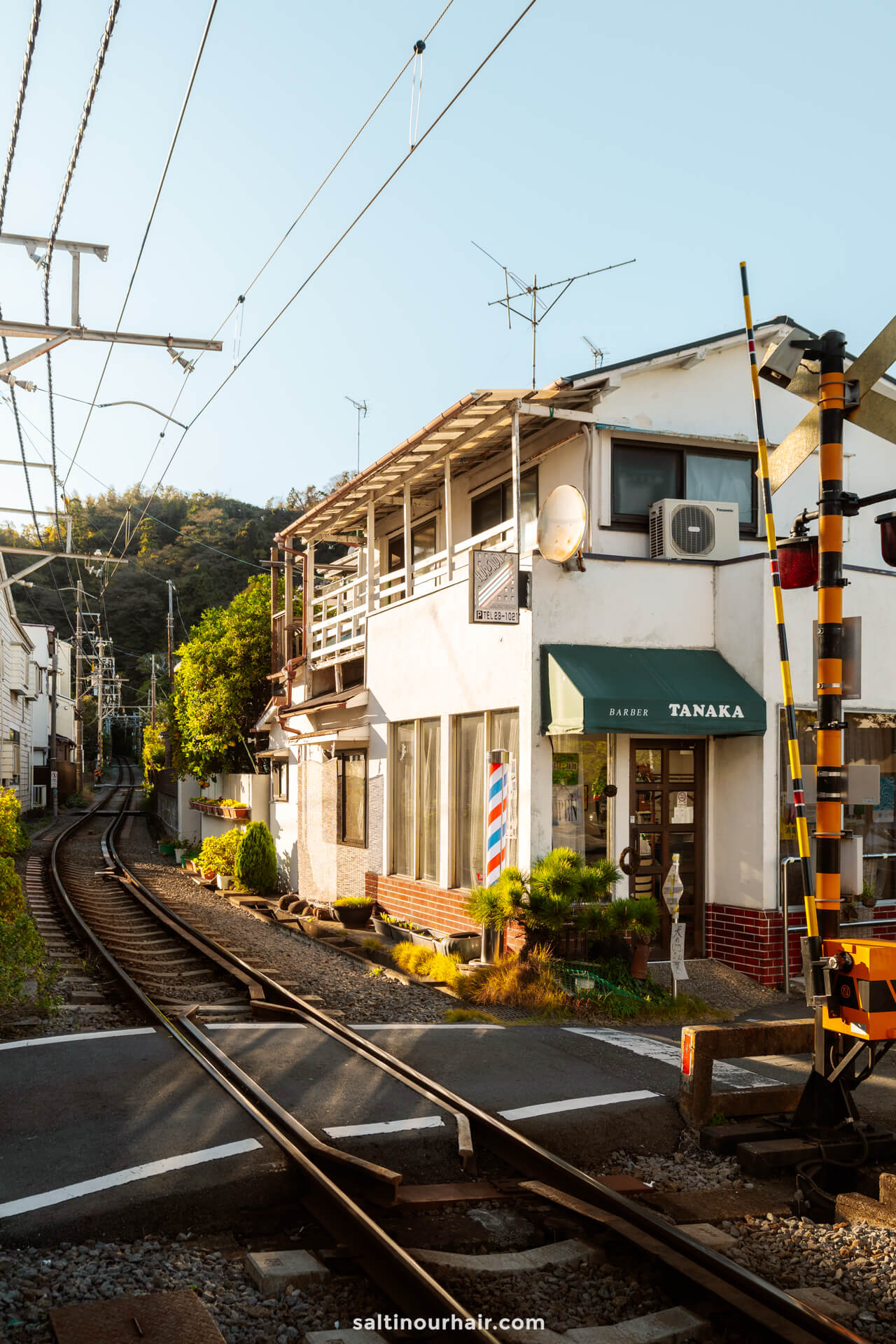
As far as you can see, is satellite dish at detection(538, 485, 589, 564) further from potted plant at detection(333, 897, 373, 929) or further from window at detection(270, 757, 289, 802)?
window at detection(270, 757, 289, 802)

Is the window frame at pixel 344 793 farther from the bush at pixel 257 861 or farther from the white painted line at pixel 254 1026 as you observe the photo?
the white painted line at pixel 254 1026

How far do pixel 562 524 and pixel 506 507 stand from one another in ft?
11.0

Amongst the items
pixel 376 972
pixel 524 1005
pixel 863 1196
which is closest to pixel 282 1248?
pixel 863 1196

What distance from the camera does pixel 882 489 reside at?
15.0m

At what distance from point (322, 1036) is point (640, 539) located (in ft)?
22.9

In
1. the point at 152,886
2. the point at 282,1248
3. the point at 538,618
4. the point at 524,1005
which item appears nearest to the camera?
the point at 282,1248

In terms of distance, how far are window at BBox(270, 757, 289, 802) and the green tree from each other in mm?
3039

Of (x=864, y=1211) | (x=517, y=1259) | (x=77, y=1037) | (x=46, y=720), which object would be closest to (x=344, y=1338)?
(x=517, y=1259)

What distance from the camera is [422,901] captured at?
579 inches

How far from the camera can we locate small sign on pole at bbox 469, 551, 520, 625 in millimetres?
11555

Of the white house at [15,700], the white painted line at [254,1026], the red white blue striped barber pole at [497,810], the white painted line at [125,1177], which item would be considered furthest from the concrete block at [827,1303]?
the white house at [15,700]

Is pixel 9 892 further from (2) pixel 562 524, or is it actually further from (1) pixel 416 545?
(1) pixel 416 545

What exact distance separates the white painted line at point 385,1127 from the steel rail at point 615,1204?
26 centimetres

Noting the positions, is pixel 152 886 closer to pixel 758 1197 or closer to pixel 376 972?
pixel 376 972
